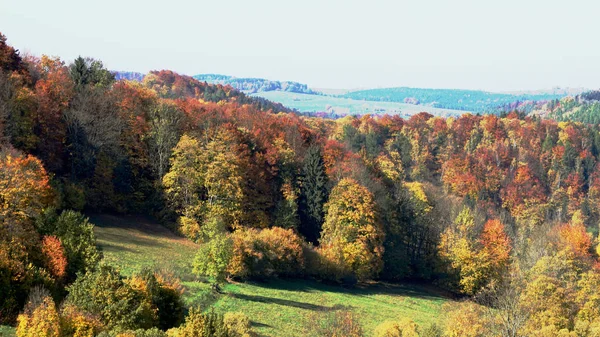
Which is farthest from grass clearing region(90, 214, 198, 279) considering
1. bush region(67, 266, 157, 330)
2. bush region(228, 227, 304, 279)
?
bush region(67, 266, 157, 330)

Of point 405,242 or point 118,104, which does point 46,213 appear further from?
point 405,242

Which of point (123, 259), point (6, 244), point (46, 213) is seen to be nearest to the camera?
point (6, 244)

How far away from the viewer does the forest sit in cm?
2736

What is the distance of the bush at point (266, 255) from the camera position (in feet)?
144

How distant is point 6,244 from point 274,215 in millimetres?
36023

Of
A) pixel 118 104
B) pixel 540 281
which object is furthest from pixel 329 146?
pixel 540 281

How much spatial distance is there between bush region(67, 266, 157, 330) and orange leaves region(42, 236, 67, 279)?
347 cm

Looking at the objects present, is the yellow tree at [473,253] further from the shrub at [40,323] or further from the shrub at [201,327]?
the shrub at [40,323]

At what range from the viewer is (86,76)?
64.4 m

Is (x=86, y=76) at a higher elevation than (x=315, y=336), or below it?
higher

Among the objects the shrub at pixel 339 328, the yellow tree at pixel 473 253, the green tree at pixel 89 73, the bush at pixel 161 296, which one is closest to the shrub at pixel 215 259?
the bush at pixel 161 296

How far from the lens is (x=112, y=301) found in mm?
24969

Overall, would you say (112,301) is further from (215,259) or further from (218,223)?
(218,223)

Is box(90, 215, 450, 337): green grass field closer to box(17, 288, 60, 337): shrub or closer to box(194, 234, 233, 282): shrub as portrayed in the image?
box(194, 234, 233, 282): shrub
